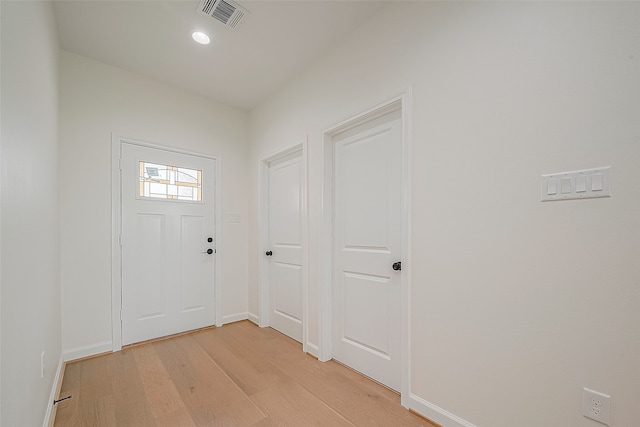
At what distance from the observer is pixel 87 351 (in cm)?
251

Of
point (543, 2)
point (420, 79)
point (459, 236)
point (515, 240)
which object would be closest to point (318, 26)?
point (420, 79)

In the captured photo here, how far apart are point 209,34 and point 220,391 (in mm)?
2773

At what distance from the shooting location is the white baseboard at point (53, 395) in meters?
1.61

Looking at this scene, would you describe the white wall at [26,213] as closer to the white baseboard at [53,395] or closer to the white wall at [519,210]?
the white baseboard at [53,395]

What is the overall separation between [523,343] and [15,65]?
2.53m

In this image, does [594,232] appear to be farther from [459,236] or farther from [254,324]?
[254,324]

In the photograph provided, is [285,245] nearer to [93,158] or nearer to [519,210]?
[93,158]

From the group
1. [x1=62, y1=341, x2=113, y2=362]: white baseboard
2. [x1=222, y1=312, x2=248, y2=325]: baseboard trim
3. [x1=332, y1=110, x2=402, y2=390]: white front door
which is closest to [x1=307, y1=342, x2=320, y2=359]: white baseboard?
[x1=332, y1=110, x2=402, y2=390]: white front door

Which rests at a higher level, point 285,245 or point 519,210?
point 519,210

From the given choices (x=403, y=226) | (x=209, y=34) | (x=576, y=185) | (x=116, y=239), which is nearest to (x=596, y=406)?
(x=576, y=185)

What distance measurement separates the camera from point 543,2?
1272mm

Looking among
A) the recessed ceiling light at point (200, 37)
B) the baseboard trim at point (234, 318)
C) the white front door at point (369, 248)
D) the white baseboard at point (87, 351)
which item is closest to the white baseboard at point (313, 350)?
the white front door at point (369, 248)

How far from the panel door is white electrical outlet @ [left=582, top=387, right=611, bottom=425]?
217 cm

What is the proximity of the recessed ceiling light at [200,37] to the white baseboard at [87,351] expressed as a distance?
113 inches
